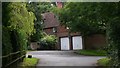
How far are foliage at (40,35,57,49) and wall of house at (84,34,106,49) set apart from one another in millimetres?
11796

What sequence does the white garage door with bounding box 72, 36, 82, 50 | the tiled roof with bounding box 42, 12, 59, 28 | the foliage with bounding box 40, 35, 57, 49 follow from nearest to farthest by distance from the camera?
the white garage door with bounding box 72, 36, 82, 50 → the foliage with bounding box 40, 35, 57, 49 → the tiled roof with bounding box 42, 12, 59, 28

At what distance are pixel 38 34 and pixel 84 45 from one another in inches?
488

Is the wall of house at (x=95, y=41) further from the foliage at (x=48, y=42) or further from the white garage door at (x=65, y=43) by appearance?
the foliage at (x=48, y=42)

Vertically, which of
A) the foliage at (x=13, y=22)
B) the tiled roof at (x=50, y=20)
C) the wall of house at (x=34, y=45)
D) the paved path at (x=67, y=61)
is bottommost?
the paved path at (x=67, y=61)

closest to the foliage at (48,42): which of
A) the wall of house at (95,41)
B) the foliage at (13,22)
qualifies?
the wall of house at (95,41)

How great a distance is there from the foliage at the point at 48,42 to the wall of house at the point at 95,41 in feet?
38.7

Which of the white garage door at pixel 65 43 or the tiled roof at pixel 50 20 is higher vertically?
the tiled roof at pixel 50 20

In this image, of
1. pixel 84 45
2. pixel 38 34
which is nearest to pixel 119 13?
pixel 84 45

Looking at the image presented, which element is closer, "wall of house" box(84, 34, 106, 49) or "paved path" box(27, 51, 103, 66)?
"paved path" box(27, 51, 103, 66)

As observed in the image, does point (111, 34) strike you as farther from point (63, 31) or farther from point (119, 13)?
point (63, 31)

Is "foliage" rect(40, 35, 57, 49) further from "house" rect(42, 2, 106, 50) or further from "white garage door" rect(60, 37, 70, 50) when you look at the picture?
"white garage door" rect(60, 37, 70, 50)

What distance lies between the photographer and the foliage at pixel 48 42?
55938 mm

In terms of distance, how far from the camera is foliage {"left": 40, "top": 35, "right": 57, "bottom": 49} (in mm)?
55938

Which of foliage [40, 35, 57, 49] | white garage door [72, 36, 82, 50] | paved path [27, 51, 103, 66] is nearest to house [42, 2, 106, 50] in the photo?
white garage door [72, 36, 82, 50]
